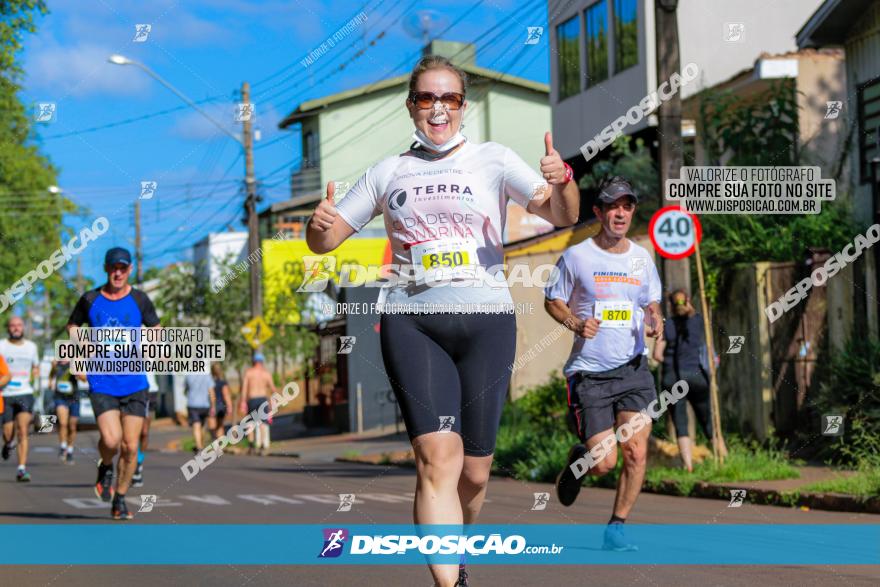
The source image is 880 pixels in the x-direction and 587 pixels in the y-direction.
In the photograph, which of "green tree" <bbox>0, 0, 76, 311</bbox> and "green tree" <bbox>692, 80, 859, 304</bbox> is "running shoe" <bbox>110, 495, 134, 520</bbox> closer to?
"green tree" <bbox>692, 80, 859, 304</bbox>

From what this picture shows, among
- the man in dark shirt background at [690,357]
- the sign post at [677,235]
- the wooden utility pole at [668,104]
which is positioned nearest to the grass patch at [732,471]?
the sign post at [677,235]

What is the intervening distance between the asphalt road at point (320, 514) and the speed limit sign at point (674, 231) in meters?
2.55

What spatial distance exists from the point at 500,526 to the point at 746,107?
1249cm

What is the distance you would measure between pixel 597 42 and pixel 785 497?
1941 centimetres

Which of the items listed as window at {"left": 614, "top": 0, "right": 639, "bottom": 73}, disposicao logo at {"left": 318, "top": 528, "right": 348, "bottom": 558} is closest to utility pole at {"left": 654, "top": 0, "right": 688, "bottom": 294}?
disposicao logo at {"left": 318, "top": 528, "right": 348, "bottom": 558}

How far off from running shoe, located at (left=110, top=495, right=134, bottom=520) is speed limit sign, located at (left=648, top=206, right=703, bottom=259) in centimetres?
582

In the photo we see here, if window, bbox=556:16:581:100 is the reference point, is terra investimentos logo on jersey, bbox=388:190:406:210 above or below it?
below

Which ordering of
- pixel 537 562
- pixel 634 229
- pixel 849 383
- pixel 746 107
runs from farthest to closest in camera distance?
pixel 634 229 < pixel 746 107 < pixel 849 383 < pixel 537 562

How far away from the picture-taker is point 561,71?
3178cm

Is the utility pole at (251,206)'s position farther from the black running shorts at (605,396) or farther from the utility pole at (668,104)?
the black running shorts at (605,396)

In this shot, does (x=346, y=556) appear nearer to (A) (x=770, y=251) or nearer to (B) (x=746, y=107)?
(A) (x=770, y=251)

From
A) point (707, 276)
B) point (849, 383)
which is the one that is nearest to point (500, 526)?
point (849, 383)

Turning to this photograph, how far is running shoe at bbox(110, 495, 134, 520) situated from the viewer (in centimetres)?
1088

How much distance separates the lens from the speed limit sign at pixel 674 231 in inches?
542
